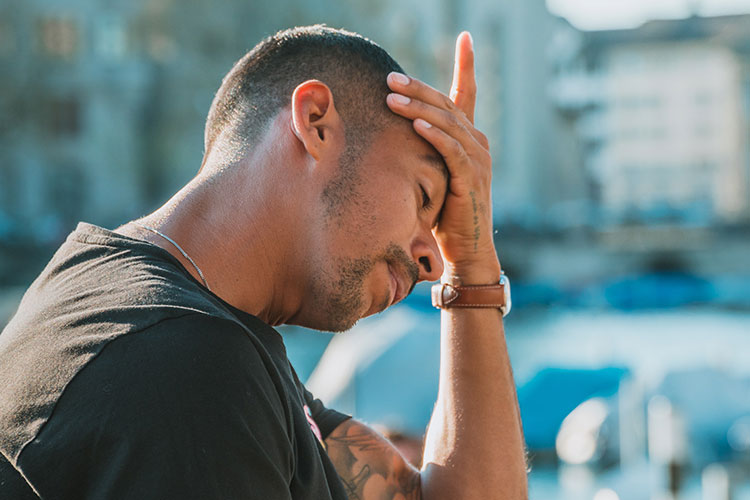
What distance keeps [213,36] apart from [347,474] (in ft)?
105

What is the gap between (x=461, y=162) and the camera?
1.87 meters

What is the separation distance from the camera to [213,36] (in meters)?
32.6

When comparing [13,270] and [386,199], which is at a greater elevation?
[386,199]

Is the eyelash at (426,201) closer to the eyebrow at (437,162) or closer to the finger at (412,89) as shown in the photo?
the eyebrow at (437,162)

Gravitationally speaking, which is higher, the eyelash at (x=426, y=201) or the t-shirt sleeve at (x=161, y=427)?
the eyelash at (x=426, y=201)

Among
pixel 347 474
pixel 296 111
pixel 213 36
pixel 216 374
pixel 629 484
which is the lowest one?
pixel 629 484

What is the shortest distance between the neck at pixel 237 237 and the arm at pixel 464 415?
16.4 inches

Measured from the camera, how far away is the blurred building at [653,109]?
85688 mm

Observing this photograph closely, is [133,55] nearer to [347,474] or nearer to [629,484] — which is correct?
[629,484]

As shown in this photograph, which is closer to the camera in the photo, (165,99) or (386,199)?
(386,199)

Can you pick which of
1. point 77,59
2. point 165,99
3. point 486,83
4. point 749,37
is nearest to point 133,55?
point 77,59

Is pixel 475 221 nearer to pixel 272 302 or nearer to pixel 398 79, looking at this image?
pixel 398 79

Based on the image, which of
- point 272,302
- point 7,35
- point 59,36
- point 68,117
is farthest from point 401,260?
point 68,117

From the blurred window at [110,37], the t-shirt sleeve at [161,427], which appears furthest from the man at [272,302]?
the blurred window at [110,37]
